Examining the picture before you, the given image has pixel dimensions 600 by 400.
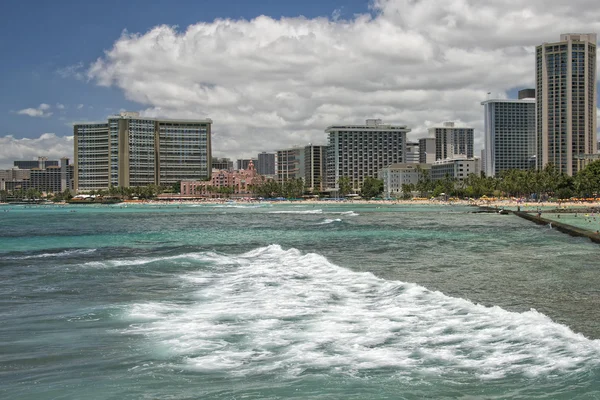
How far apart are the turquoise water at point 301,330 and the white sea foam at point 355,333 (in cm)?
5

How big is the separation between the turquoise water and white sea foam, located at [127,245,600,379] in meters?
0.05

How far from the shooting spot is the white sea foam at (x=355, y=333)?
38.8 ft

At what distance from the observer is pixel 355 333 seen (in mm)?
14320

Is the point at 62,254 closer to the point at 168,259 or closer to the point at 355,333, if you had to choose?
the point at 168,259

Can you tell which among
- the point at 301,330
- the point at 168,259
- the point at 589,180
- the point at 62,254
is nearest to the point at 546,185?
the point at 589,180

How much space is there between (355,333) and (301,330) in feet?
4.50

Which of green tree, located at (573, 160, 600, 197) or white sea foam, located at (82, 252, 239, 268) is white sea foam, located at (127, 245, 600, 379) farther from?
green tree, located at (573, 160, 600, 197)

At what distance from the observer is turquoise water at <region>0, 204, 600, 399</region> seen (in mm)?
10742

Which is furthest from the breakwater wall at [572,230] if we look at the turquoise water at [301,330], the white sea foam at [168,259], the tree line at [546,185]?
the tree line at [546,185]

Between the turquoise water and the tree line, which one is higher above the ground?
the tree line

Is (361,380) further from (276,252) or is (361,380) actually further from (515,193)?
(515,193)

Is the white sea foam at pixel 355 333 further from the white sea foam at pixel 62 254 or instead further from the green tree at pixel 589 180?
the green tree at pixel 589 180

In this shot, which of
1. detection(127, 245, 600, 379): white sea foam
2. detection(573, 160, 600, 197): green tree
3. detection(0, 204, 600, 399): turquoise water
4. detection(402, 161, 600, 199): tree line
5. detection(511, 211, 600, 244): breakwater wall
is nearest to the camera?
detection(0, 204, 600, 399): turquoise water

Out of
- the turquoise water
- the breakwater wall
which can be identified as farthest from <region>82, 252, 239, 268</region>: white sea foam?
the breakwater wall
